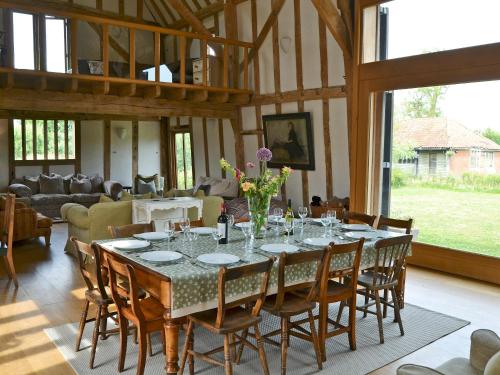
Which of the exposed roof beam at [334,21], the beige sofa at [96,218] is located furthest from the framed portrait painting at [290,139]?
the beige sofa at [96,218]

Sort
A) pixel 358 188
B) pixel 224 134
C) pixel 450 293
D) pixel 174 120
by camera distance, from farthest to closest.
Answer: pixel 174 120 → pixel 224 134 → pixel 358 188 → pixel 450 293

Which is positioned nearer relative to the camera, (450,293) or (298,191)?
(450,293)

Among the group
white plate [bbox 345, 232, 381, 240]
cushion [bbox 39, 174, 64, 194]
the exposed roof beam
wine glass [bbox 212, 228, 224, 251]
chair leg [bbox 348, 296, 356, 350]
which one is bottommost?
chair leg [bbox 348, 296, 356, 350]

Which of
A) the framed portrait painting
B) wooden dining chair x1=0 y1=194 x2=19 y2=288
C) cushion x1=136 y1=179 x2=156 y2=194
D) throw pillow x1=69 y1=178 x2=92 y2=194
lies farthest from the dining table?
throw pillow x1=69 y1=178 x2=92 y2=194

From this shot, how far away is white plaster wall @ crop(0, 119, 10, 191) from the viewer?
431 inches

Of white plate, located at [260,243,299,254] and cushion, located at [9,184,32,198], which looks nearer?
white plate, located at [260,243,299,254]

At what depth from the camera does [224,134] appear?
10805mm

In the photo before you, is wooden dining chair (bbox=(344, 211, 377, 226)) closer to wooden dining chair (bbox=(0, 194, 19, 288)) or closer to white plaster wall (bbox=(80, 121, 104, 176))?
wooden dining chair (bbox=(0, 194, 19, 288))

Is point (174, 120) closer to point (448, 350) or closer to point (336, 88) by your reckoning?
point (336, 88)

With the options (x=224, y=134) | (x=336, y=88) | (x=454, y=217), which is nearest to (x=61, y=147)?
(x=224, y=134)

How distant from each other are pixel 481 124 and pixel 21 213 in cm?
667

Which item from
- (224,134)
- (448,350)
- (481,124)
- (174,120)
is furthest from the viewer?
(174,120)

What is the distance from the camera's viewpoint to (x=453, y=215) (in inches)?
231

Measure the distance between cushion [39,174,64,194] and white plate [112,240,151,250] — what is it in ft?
26.2
